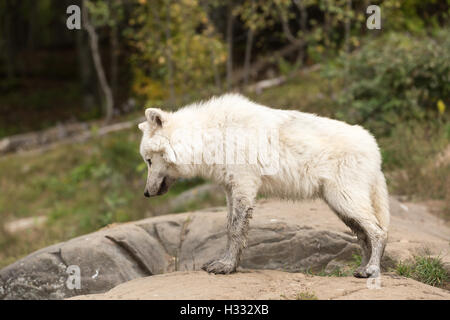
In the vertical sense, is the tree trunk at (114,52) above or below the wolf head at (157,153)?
above

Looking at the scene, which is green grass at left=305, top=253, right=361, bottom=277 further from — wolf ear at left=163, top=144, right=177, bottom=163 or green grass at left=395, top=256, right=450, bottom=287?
wolf ear at left=163, top=144, right=177, bottom=163

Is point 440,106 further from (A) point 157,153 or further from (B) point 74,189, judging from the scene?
(B) point 74,189

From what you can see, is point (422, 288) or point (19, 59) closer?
point (422, 288)

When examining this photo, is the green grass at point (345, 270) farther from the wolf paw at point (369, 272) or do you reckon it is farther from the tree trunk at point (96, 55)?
the tree trunk at point (96, 55)

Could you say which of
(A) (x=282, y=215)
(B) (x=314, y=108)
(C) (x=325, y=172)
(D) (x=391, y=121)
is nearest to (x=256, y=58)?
(B) (x=314, y=108)

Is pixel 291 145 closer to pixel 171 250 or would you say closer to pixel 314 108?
pixel 171 250

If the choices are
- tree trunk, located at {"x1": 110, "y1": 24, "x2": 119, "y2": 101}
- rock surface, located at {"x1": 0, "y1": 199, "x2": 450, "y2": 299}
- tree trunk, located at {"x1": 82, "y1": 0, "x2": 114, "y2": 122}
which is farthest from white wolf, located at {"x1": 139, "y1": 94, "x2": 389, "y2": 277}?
tree trunk, located at {"x1": 110, "y1": 24, "x2": 119, "y2": 101}

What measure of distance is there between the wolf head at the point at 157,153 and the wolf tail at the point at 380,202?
2.13 meters

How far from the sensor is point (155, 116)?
5.78 metres

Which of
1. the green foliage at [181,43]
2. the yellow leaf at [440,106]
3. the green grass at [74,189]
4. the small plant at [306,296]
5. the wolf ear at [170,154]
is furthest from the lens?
the green foliage at [181,43]

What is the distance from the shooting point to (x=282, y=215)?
7207 mm

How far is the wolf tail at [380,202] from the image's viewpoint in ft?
18.7

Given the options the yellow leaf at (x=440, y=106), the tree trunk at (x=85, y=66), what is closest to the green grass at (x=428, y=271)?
the yellow leaf at (x=440, y=106)

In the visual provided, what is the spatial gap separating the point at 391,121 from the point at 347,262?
18.7 ft
